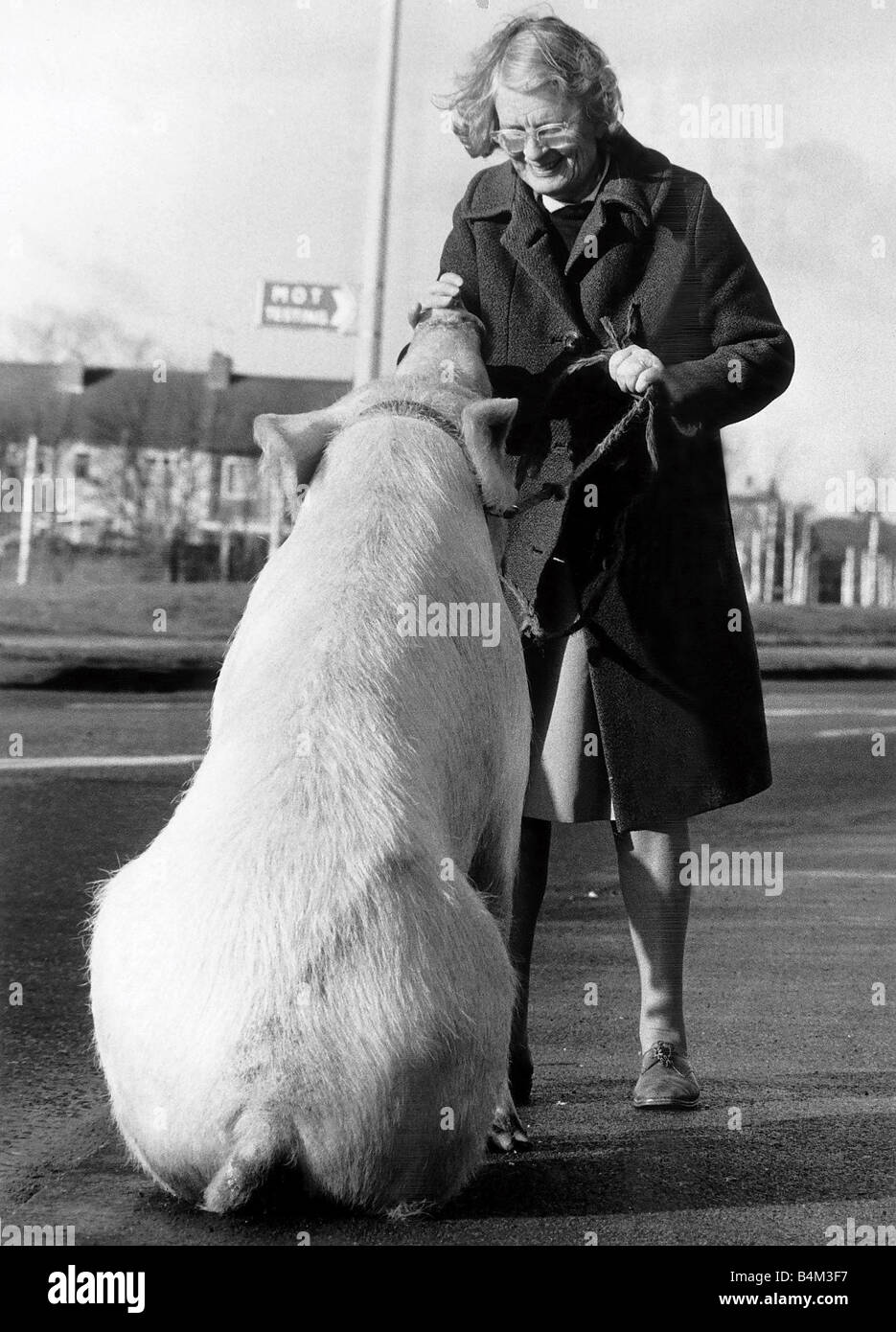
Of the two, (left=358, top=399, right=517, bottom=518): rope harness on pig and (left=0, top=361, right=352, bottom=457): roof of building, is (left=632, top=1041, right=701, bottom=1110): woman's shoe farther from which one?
(left=0, top=361, right=352, bottom=457): roof of building

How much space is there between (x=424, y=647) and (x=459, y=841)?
0.42 metres

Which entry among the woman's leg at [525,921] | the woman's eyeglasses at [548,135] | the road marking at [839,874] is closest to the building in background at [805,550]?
the woman's leg at [525,921]

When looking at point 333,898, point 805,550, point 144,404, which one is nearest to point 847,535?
point 805,550

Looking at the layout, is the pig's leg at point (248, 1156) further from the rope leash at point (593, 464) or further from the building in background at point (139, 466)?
the building in background at point (139, 466)

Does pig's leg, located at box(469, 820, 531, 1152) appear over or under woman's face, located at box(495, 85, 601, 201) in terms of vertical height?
under

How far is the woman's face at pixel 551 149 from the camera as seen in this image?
159 inches

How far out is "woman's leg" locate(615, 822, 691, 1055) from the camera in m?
4.20

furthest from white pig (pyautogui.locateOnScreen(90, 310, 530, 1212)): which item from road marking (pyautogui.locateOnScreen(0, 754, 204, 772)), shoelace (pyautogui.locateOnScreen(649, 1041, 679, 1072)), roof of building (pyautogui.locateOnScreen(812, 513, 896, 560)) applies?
road marking (pyautogui.locateOnScreen(0, 754, 204, 772))

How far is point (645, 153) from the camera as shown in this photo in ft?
13.7

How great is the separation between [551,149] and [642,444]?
743 mm

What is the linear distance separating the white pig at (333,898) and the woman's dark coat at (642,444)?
0.68m
